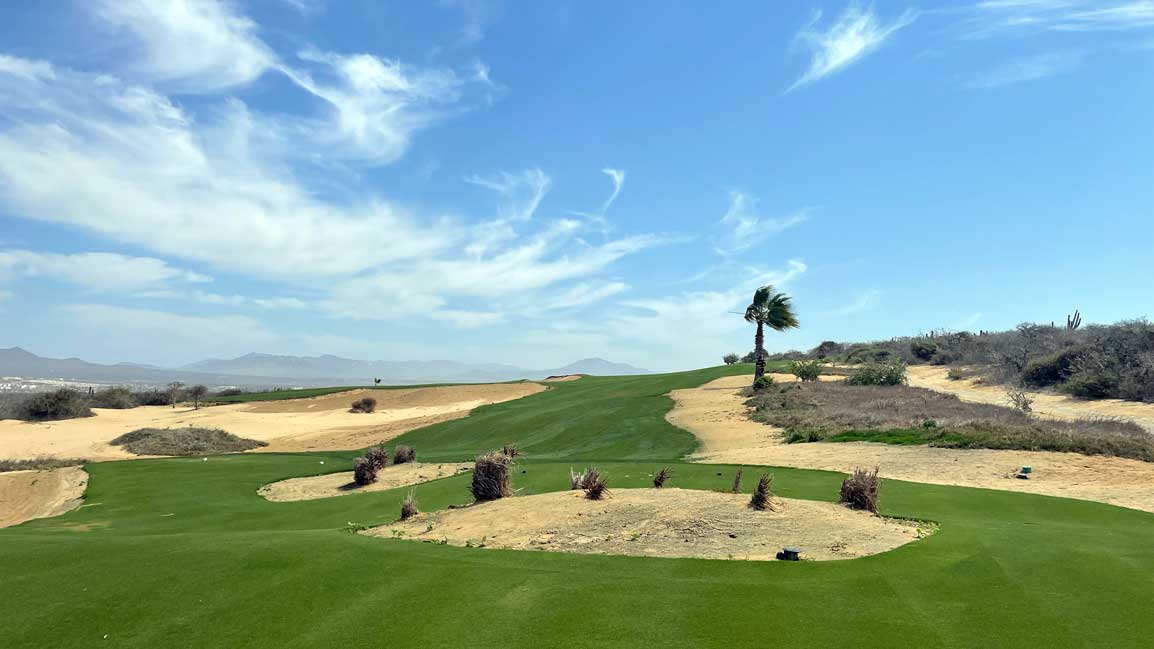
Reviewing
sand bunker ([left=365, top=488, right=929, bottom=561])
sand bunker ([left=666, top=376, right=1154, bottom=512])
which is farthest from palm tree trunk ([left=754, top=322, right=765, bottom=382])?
sand bunker ([left=365, top=488, right=929, bottom=561])

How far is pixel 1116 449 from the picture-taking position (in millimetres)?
18953

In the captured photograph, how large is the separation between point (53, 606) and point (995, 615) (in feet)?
37.5

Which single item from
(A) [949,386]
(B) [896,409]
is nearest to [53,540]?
(B) [896,409]


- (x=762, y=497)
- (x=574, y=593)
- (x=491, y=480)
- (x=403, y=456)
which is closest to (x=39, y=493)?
(x=403, y=456)

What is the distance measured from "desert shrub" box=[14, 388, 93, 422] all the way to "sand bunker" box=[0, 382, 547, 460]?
1.60 meters

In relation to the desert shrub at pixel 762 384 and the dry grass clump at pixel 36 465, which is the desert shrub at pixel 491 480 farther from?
the desert shrub at pixel 762 384

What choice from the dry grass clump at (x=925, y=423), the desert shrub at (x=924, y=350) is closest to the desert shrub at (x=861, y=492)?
the dry grass clump at (x=925, y=423)

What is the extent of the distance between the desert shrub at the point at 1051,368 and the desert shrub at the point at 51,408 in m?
73.5

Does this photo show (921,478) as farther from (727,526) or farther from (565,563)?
(565,563)

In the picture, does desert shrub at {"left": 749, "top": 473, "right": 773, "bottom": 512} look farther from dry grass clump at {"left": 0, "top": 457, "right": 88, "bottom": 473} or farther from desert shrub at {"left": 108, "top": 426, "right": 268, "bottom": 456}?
desert shrub at {"left": 108, "top": 426, "right": 268, "bottom": 456}

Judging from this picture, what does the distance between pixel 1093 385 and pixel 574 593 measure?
41573 millimetres

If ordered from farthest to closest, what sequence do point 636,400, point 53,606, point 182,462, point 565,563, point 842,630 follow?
point 636,400, point 182,462, point 565,563, point 53,606, point 842,630

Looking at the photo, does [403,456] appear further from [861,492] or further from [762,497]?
[861,492]

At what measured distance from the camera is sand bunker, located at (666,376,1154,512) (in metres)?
15.7
